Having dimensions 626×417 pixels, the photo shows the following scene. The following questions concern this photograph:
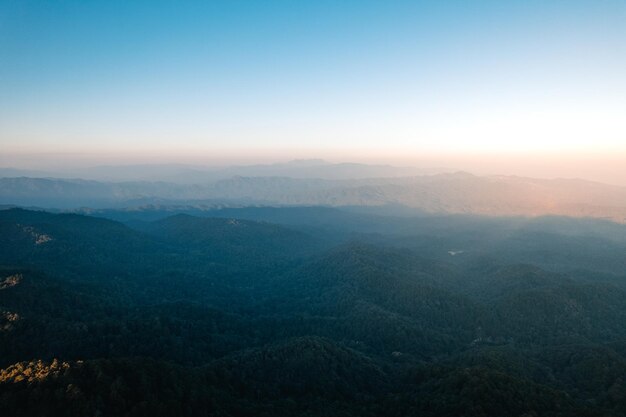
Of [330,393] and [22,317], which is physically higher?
[22,317]

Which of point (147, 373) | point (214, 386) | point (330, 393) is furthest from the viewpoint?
point (330, 393)

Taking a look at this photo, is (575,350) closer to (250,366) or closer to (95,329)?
(250,366)

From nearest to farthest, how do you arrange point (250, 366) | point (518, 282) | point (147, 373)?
point (147, 373) → point (250, 366) → point (518, 282)

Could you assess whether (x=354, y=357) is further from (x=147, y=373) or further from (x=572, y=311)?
(x=572, y=311)

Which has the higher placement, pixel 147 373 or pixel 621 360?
pixel 147 373

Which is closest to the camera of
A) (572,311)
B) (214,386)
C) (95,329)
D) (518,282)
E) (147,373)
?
(147,373)

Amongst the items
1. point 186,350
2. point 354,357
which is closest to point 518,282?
point 354,357

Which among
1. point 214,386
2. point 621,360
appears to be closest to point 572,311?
point 621,360

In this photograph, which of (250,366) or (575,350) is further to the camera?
(575,350)

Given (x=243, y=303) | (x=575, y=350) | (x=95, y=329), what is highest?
(x=95, y=329)
